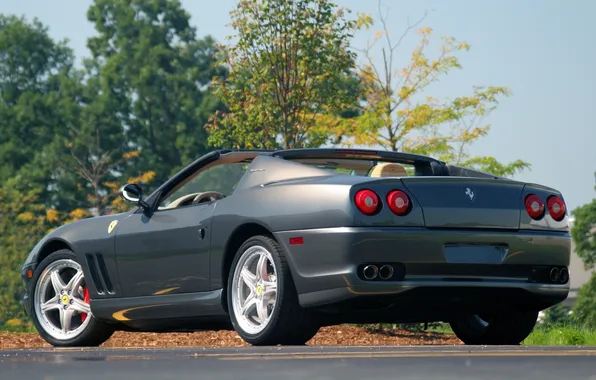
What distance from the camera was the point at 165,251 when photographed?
9109 mm

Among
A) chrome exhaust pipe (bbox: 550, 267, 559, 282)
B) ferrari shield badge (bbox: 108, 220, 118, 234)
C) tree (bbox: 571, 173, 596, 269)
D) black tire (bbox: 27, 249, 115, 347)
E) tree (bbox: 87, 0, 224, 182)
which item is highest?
tree (bbox: 87, 0, 224, 182)

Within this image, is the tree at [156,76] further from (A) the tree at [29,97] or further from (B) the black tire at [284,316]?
(B) the black tire at [284,316]

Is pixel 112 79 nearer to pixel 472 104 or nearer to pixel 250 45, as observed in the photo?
pixel 472 104

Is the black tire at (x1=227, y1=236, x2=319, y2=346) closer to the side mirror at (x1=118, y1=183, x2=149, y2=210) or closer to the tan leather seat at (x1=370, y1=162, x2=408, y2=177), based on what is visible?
the tan leather seat at (x1=370, y1=162, x2=408, y2=177)

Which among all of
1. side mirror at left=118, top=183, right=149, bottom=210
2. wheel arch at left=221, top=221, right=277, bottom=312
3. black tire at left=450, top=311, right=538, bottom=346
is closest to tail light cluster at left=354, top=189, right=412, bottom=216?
wheel arch at left=221, top=221, right=277, bottom=312

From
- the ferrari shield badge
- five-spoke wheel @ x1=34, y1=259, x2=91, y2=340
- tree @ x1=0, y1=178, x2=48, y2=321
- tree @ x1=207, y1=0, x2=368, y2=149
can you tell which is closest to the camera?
the ferrari shield badge

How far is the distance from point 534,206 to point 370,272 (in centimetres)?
124

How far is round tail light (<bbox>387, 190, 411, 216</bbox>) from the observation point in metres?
7.88

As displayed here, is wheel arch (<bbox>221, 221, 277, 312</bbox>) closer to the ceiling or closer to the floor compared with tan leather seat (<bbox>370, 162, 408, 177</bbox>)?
closer to the floor

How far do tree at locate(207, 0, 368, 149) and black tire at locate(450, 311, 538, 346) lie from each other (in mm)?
11134

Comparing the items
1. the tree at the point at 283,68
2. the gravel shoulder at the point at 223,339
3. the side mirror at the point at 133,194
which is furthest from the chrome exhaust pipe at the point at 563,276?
the tree at the point at 283,68

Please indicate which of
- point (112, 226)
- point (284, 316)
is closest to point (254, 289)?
point (284, 316)

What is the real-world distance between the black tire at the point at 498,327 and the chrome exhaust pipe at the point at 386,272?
5.17ft

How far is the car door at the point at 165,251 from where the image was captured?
347 inches
